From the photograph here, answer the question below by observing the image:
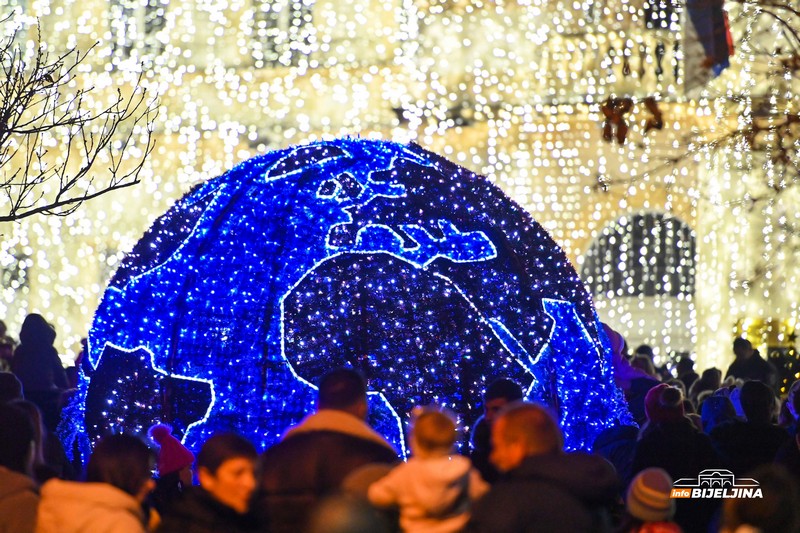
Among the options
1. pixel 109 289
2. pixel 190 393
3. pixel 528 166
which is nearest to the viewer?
pixel 190 393

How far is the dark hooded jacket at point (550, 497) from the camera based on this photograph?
4152mm

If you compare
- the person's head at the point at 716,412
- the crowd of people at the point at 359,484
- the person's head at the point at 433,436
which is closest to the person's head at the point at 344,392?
the crowd of people at the point at 359,484

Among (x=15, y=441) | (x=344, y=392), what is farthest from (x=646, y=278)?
(x=15, y=441)

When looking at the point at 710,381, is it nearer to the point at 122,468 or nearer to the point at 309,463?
the point at 309,463

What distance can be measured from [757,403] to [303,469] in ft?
10.1

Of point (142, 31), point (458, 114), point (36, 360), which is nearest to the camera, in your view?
point (36, 360)

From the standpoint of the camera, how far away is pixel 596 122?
64.1ft

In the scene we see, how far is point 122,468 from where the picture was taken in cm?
471

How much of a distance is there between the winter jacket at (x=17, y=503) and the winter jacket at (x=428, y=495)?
1324mm

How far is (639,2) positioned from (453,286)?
42.4ft

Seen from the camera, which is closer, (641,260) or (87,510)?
(87,510)

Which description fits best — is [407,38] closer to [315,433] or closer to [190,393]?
[190,393]

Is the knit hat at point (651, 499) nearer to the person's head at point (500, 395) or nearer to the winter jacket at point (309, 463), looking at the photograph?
the winter jacket at point (309, 463)

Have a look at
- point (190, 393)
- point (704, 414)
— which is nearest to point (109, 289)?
point (190, 393)
